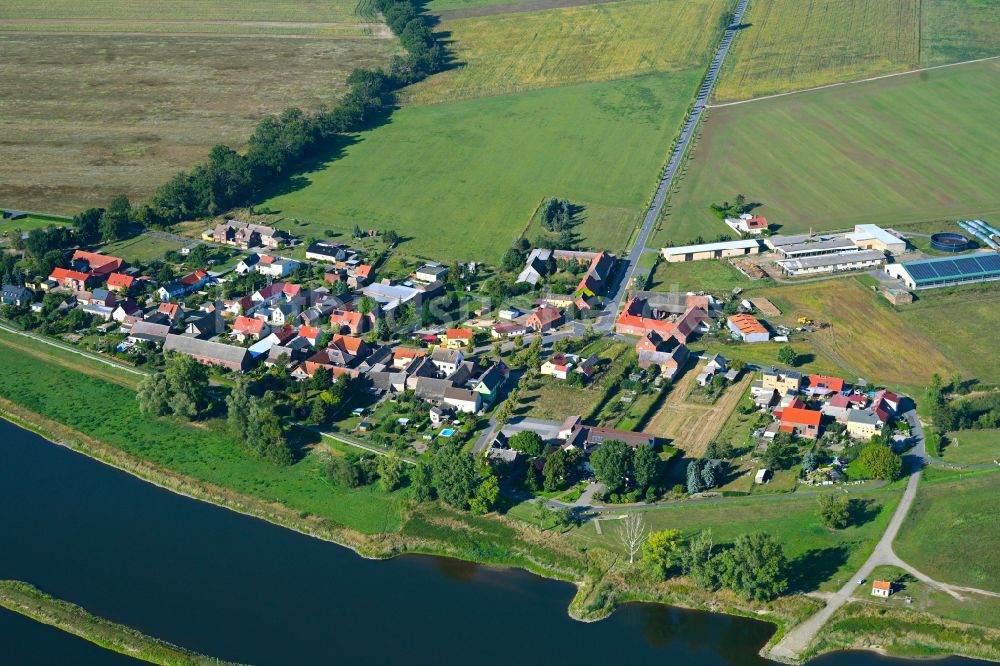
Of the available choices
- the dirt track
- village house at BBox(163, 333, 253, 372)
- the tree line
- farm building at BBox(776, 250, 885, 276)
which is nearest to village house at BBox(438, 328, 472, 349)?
village house at BBox(163, 333, 253, 372)

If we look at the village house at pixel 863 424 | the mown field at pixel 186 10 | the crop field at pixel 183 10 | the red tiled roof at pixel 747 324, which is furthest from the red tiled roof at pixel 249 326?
the crop field at pixel 183 10

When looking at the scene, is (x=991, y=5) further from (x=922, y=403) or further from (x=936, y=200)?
(x=922, y=403)

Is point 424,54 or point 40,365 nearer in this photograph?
point 40,365

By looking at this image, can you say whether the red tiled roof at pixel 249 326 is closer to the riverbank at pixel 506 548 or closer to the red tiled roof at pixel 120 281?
the red tiled roof at pixel 120 281

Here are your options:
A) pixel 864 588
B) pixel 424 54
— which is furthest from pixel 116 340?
pixel 424 54

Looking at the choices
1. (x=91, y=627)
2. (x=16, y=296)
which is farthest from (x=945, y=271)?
(x=16, y=296)

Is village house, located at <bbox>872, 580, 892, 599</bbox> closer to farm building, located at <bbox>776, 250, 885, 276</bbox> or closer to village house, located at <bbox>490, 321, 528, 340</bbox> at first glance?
village house, located at <bbox>490, 321, 528, 340</bbox>
